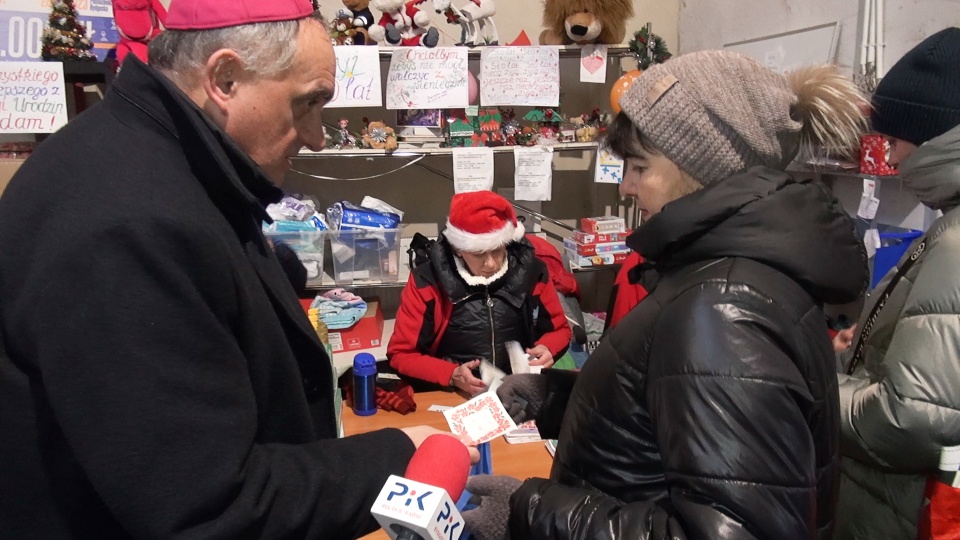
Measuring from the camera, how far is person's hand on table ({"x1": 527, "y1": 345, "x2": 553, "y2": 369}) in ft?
6.92

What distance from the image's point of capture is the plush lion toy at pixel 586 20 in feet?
8.61

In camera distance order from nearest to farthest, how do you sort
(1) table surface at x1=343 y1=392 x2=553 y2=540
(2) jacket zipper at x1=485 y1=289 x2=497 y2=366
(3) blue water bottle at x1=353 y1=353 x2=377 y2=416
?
(1) table surface at x1=343 y1=392 x2=553 y2=540
(3) blue water bottle at x1=353 y1=353 x2=377 y2=416
(2) jacket zipper at x1=485 y1=289 x2=497 y2=366

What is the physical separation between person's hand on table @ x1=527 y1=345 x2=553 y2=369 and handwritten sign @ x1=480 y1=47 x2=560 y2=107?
113cm

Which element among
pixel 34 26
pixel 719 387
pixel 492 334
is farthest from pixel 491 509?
pixel 34 26

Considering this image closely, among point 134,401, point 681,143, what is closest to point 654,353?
point 681,143

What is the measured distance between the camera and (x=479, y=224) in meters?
2.15

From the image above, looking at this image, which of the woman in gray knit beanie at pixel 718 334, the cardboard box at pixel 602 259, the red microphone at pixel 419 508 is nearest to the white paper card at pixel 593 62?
the cardboard box at pixel 602 259

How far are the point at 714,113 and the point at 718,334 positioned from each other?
1.11ft

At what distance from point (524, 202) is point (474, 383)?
1449mm

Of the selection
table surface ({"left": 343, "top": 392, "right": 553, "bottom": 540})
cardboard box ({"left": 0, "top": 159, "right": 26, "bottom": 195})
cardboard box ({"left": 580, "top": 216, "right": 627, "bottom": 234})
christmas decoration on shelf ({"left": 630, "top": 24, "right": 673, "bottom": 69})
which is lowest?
table surface ({"left": 343, "top": 392, "right": 553, "bottom": 540})

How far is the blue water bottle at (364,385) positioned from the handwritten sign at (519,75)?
1.33 metres

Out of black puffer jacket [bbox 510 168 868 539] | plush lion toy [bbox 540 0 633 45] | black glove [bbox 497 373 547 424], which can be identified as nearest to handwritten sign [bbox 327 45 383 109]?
plush lion toy [bbox 540 0 633 45]

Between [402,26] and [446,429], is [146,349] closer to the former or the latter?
[446,429]

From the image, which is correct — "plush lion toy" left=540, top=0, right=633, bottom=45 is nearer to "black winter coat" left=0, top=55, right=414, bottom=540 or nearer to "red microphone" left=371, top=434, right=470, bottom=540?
"black winter coat" left=0, top=55, right=414, bottom=540
